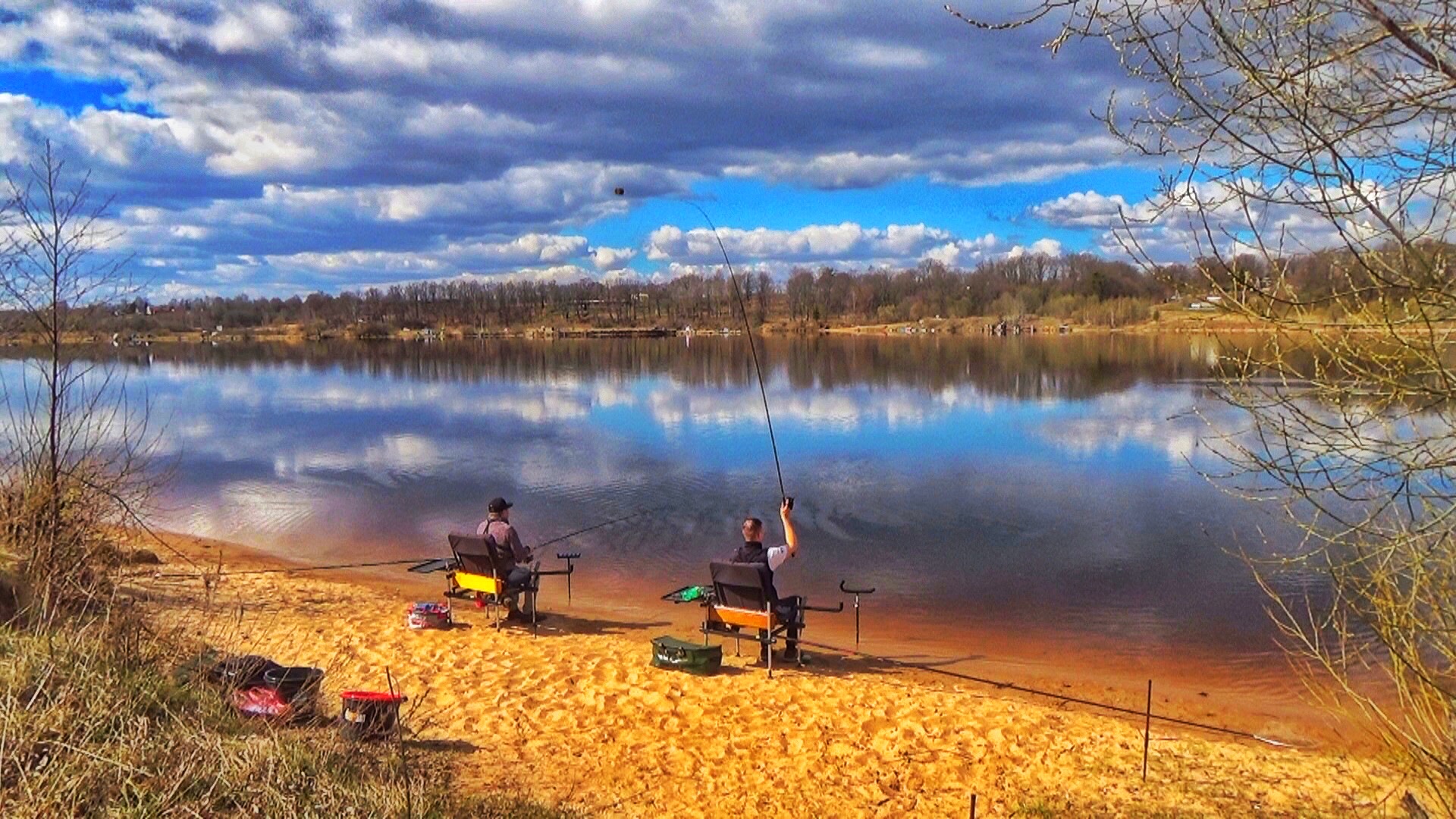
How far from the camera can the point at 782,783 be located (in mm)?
6578

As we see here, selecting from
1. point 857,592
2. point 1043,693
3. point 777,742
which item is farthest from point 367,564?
point 1043,693

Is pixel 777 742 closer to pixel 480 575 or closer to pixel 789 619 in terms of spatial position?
pixel 789 619

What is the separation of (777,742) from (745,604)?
6.69 ft

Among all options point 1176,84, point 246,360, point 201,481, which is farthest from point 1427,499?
point 246,360

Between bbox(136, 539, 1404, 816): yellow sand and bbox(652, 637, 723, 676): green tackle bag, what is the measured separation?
0.38ft

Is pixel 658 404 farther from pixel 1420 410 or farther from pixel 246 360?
pixel 246 360

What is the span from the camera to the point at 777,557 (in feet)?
29.7

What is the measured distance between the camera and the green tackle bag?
8836 mm

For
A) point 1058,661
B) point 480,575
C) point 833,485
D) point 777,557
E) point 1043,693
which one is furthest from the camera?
point 833,485

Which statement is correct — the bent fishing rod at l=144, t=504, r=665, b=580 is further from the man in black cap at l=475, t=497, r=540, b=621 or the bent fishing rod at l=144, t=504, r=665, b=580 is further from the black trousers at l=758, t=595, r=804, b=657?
the black trousers at l=758, t=595, r=804, b=657

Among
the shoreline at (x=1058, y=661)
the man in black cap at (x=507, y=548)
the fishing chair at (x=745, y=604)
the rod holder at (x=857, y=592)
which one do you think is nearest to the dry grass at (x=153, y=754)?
the fishing chair at (x=745, y=604)

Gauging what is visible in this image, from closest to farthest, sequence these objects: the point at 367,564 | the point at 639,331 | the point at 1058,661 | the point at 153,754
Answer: the point at 153,754 → the point at 1058,661 → the point at 367,564 → the point at 639,331

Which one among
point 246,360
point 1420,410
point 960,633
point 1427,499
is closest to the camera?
point 1420,410

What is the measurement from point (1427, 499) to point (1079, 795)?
3.26 metres
